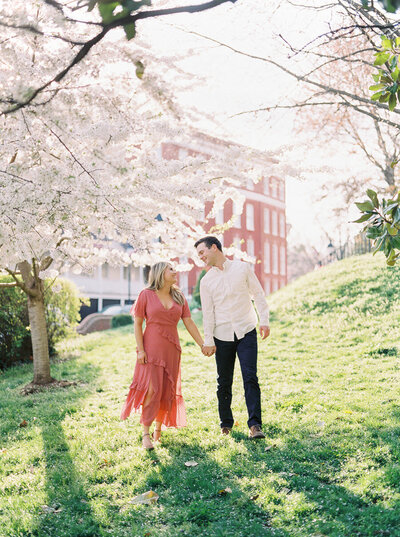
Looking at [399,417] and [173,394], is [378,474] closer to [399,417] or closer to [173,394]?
[399,417]

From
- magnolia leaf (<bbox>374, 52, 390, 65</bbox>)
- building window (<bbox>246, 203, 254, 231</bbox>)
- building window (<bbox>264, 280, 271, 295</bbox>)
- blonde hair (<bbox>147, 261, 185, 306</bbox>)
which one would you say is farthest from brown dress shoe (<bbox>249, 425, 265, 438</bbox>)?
building window (<bbox>264, 280, 271, 295</bbox>)

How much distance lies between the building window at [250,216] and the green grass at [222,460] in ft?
132

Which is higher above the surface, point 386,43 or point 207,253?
point 386,43

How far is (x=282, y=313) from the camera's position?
15.4m

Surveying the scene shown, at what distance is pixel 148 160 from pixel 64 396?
4.07 meters

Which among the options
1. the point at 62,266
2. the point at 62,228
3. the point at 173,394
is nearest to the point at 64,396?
the point at 62,266

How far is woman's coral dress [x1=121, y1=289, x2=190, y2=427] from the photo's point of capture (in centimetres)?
586

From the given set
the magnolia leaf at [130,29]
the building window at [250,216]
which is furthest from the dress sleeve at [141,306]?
the building window at [250,216]

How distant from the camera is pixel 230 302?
20.0 feet

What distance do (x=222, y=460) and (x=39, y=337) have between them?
20.1 feet

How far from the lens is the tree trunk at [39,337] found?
10.4 meters

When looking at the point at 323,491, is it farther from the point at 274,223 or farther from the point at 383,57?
the point at 274,223

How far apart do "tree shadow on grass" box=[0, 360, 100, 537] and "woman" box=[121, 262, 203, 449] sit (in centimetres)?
88

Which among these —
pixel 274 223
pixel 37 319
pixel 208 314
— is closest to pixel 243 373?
pixel 208 314
